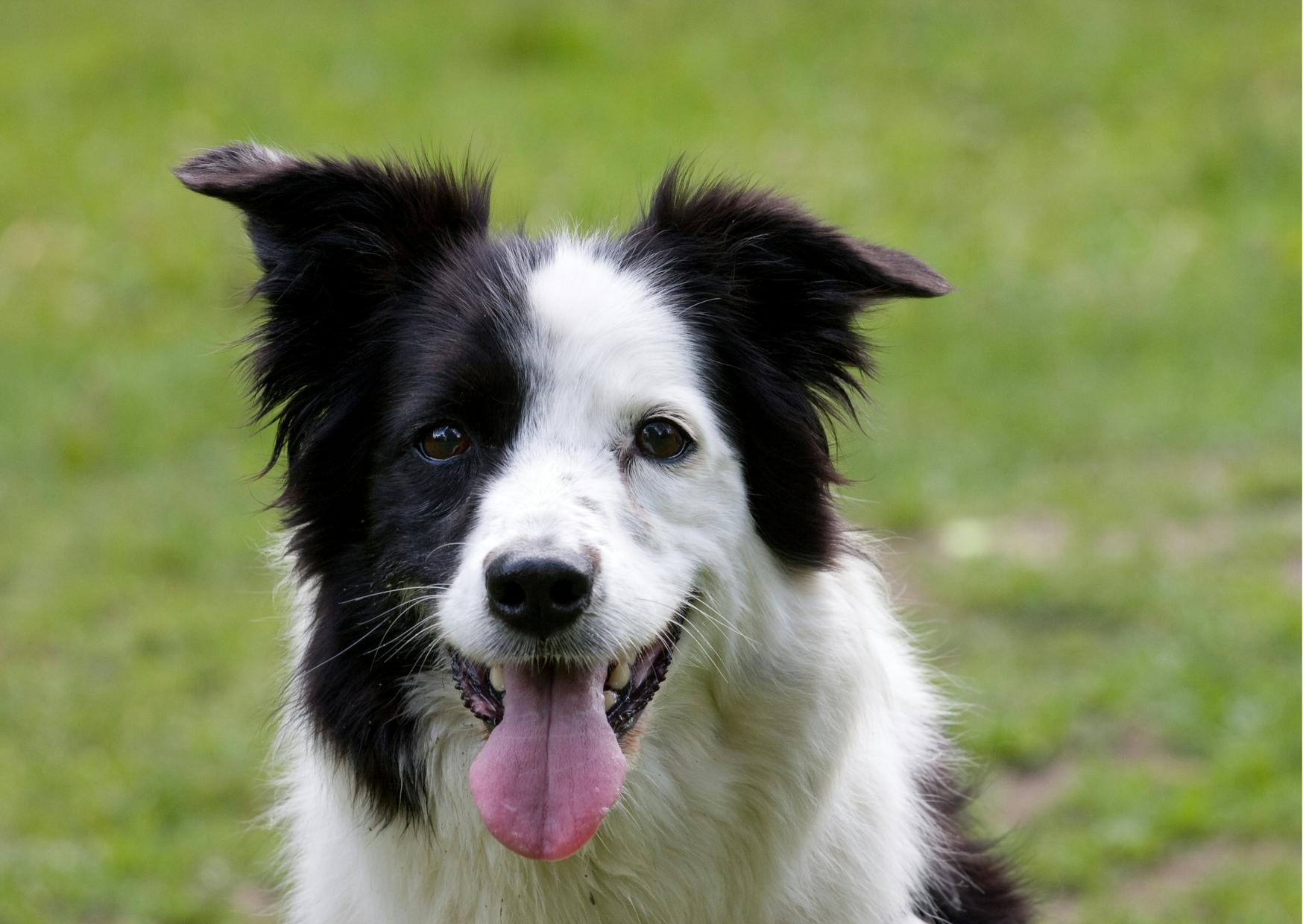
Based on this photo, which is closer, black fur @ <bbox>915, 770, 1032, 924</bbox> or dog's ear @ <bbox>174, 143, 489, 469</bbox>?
dog's ear @ <bbox>174, 143, 489, 469</bbox>

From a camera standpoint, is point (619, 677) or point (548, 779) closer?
point (548, 779)

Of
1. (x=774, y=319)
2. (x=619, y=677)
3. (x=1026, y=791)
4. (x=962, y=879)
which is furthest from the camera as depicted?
(x=1026, y=791)

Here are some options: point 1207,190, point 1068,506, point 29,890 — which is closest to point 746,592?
point 29,890

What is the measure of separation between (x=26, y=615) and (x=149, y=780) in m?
1.88

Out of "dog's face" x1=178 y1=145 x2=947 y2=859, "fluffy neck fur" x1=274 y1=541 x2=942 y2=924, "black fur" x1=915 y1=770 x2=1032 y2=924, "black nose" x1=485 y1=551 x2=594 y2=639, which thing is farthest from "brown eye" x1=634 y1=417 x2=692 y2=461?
"black fur" x1=915 y1=770 x2=1032 y2=924

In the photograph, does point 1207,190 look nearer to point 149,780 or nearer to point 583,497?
point 149,780

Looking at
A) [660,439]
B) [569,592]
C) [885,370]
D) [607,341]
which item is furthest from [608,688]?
[885,370]

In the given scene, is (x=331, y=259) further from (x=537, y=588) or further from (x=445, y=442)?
(x=537, y=588)

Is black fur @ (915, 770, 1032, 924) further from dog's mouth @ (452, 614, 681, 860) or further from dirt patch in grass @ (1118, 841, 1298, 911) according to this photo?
dirt patch in grass @ (1118, 841, 1298, 911)

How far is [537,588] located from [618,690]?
427 millimetres

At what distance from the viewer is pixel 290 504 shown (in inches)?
141

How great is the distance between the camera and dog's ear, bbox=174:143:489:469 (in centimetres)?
347

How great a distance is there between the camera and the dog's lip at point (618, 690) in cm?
326

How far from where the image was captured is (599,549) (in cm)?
305
